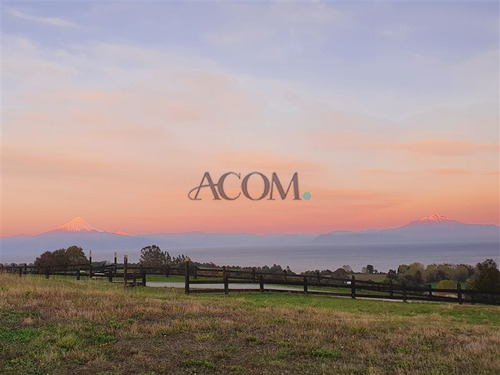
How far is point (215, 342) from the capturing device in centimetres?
1145

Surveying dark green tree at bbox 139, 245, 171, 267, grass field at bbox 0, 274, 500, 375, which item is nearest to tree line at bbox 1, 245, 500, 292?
dark green tree at bbox 139, 245, 171, 267

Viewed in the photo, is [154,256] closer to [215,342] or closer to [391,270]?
[391,270]

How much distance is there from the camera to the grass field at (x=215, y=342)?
9.34 m

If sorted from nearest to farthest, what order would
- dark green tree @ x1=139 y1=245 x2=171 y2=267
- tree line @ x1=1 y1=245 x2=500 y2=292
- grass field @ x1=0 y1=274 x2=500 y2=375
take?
grass field @ x1=0 y1=274 x2=500 y2=375 < tree line @ x1=1 y1=245 x2=500 y2=292 < dark green tree @ x1=139 y1=245 x2=171 y2=267

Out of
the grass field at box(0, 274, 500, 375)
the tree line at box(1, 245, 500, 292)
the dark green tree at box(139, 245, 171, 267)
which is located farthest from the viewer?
the dark green tree at box(139, 245, 171, 267)

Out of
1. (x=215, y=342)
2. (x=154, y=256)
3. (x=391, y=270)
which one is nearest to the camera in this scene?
(x=215, y=342)

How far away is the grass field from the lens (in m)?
9.34

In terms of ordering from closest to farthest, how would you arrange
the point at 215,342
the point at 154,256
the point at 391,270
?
the point at 215,342 → the point at 391,270 → the point at 154,256

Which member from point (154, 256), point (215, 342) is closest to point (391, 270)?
point (154, 256)

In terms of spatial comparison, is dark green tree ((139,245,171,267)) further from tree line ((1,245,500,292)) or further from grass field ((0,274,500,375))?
grass field ((0,274,500,375))

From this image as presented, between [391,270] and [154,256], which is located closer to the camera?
[391,270]

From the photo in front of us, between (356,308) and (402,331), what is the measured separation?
8459 mm

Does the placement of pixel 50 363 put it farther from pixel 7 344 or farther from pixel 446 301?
pixel 446 301

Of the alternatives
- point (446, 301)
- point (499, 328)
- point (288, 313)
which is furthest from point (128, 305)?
point (446, 301)
